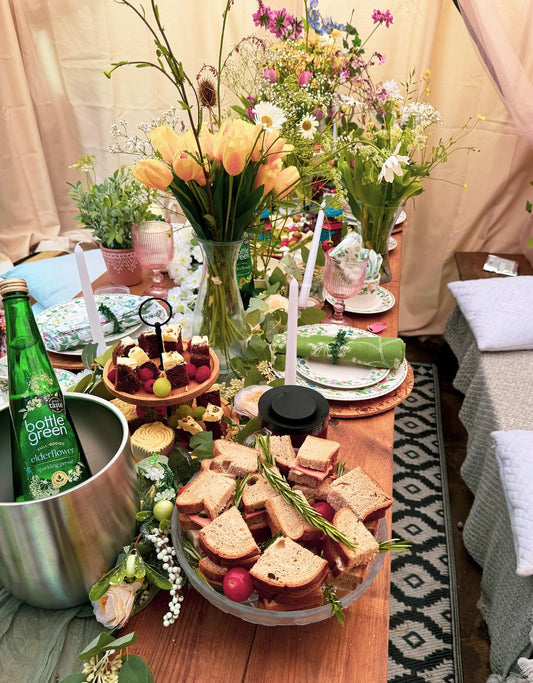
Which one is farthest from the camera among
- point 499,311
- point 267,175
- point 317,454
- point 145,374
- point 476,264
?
point 476,264

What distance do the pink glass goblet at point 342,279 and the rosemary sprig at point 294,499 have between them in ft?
2.18

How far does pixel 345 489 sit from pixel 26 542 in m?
0.33

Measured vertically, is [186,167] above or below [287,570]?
above

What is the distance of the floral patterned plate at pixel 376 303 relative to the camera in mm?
1258

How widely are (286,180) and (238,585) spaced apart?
65 centimetres

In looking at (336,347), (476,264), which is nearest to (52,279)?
(336,347)

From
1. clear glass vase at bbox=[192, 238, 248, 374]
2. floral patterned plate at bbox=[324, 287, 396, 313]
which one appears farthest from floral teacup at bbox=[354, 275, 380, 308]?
clear glass vase at bbox=[192, 238, 248, 374]

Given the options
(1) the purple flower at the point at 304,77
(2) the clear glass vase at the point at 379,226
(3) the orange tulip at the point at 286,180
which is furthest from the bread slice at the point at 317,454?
(1) the purple flower at the point at 304,77

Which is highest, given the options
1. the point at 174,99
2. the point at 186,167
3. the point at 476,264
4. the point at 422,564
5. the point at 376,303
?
the point at 186,167

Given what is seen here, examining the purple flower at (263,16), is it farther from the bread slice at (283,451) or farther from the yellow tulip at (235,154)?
the bread slice at (283,451)

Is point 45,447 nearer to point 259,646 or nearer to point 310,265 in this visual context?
point 259,646

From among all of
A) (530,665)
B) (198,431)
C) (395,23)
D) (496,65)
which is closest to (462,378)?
(530,665)

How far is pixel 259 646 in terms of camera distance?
54cm

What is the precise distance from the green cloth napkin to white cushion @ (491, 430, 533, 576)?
0.44 metres
